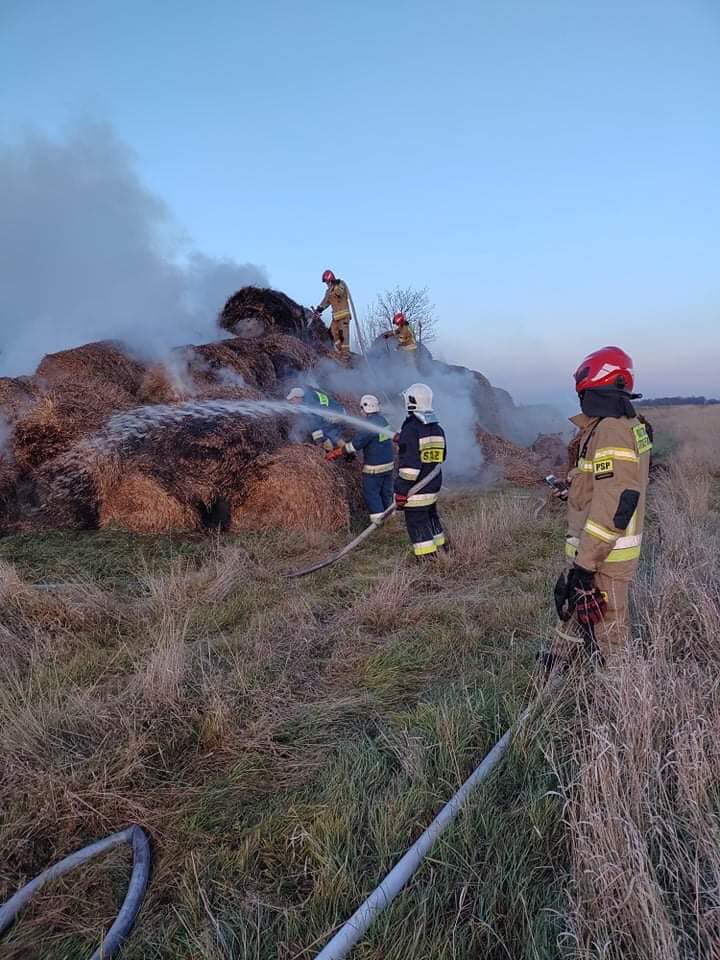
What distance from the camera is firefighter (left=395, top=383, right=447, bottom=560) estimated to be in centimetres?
590

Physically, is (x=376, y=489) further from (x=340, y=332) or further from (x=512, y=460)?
(x=512, y=460)

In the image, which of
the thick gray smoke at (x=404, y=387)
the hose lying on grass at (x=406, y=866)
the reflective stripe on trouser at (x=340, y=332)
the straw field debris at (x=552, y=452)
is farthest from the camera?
the straw field debris at (x=552, y=452)

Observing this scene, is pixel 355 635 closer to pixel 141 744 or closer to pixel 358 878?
pixel 141 744

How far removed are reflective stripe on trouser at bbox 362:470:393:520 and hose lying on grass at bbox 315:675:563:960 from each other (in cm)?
511

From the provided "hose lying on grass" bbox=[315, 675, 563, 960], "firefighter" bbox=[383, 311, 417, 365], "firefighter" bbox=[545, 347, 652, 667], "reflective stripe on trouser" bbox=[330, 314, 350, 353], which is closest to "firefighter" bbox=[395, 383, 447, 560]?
"firefighter" bbox=[545, 347, 652, 667]

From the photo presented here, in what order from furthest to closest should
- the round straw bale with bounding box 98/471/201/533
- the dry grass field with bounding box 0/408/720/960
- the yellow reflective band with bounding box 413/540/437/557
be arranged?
the round straw bale with bounding box 98/471/201/533
the yellow reflective band with bounding box 413/540/437/557
the dry grass field with bounding box 0/408/720/960

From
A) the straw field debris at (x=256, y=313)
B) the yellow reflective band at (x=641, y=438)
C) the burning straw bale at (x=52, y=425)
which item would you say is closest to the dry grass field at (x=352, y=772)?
the yellow reflective band at (x=641, y=438)

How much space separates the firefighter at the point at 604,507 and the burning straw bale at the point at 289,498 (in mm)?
4211

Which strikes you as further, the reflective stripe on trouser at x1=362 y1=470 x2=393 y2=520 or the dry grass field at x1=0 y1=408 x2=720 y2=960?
the reflective stripe on trouser at x1=362 y1=470 x2=393 y2=520

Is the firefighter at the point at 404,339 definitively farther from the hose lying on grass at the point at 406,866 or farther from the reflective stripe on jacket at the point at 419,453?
the hose lying on grass at the point at 406,866

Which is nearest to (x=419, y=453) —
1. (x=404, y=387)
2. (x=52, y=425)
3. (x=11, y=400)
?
(x=52, y=425)

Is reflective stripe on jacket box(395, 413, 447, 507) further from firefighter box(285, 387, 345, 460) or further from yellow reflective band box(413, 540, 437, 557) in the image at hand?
firefighter box(285, 387, 345, 460)

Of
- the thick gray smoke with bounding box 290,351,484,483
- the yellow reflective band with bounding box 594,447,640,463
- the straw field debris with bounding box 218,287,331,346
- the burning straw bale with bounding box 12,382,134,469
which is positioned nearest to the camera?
the yellow reflective band with bounding box 594,447,640,463

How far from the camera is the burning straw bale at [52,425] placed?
7.09 meters
